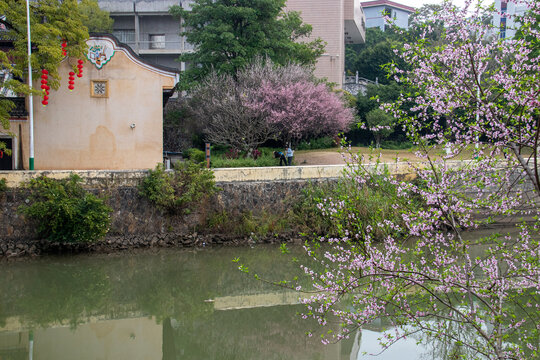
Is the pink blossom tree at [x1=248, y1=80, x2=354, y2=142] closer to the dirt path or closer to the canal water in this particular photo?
the dirt path

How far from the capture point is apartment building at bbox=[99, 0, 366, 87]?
3247 centimetres

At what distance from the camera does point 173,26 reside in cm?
3422

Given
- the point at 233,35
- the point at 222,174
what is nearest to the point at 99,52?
the point at 222,174

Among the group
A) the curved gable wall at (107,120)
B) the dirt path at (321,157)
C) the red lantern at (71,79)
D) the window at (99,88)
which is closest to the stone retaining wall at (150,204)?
the curved gable wall at (107,120)

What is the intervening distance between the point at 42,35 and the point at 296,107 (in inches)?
369

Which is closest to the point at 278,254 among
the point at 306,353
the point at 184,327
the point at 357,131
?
the point at 184,327

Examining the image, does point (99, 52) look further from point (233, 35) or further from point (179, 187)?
point (233, 35)

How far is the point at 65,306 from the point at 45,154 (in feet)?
24.0

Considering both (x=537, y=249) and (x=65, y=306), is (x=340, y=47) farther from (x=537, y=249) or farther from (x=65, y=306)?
(x=537, y=249)

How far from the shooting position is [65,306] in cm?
1120

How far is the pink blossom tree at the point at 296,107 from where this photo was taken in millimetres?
21688

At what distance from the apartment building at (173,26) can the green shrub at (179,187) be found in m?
17.2

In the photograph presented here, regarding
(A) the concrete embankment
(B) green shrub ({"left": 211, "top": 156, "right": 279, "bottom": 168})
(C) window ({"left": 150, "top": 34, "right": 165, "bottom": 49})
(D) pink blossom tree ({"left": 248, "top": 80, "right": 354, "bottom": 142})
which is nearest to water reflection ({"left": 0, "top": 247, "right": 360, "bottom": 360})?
(A) the concrete embankment

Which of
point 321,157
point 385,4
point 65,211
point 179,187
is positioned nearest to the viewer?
point 65,211
